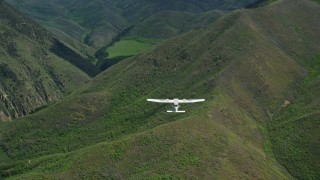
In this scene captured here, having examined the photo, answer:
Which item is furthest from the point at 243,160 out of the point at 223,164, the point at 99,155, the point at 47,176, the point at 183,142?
the point at 47,176

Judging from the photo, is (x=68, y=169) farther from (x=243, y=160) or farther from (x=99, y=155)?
(x=243, y=160)

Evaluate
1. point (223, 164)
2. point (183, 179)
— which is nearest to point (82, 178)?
point (183, 179)

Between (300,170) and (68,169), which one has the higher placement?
(68,169)

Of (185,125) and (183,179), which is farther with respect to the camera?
(185,125)

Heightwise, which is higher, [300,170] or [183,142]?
[183,142]

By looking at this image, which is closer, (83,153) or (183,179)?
(183,179)

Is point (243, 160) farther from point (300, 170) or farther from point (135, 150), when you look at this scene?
point (135, 150)

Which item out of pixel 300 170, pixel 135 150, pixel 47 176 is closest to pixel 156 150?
pixel 135 150

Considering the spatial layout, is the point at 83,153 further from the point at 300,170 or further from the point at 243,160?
the point at 300,170
